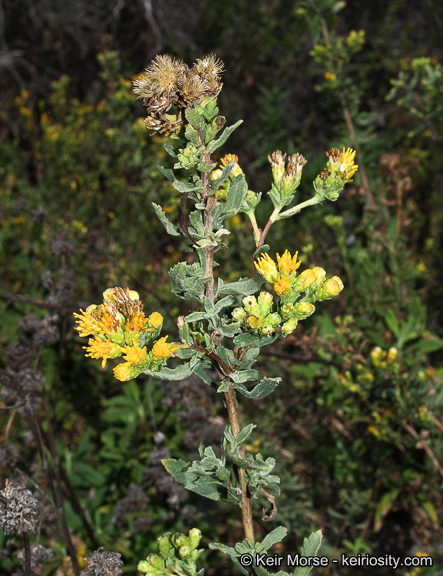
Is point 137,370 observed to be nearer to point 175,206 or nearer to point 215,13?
point 175,206

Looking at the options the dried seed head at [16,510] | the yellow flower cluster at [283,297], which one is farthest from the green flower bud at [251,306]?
the dried seed head at [16,510]

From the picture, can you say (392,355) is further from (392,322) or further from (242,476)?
(242,476)

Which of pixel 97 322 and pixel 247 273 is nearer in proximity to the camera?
pixel 97 322

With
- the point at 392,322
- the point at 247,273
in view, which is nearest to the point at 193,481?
the point at 392,322

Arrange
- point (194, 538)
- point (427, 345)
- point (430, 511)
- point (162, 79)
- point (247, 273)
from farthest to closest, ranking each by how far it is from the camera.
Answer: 1. point (247, 273)
2. point (427, 345)
3. point (430, 511)
4. point (194, 538)
5. point (162, 79)

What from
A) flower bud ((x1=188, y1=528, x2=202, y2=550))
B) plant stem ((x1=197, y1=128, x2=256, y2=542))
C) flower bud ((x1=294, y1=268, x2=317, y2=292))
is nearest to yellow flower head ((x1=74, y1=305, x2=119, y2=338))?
plant stem ((x1=197, y1=128, x2=256, y2=542))

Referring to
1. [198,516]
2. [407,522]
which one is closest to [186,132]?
[198,516]
